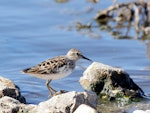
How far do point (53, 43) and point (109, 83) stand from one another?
4.02 m

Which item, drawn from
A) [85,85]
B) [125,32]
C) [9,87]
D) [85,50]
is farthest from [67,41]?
[9,87]

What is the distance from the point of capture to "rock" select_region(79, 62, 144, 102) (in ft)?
36.6

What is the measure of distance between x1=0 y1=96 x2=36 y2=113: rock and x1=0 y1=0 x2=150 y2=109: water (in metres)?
1.43

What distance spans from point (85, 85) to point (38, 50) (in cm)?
330

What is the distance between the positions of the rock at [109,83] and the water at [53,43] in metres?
0.50

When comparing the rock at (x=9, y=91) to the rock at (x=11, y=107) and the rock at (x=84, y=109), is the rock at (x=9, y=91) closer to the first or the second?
the rock at (x=11, y=107)

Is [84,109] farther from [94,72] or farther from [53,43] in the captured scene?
[53,43]

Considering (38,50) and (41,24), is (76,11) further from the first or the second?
(38,50)

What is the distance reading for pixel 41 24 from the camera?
16.4 metres

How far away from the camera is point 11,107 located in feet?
30.9

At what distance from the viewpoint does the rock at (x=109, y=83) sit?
11.1 metres

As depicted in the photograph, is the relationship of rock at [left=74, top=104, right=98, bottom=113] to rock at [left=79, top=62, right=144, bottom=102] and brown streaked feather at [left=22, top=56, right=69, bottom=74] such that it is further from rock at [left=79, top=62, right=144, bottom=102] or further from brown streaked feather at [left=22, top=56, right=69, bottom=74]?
rock at [left=79, top=62, right=144, bottom=102]

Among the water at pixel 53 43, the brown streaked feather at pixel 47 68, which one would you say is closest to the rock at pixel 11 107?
the brown streaked feather at pixel 47 68

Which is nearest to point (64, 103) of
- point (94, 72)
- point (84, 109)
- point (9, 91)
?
point (84, 109)
